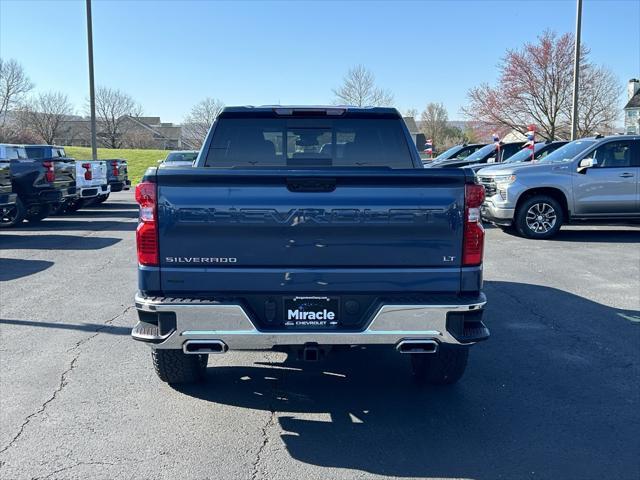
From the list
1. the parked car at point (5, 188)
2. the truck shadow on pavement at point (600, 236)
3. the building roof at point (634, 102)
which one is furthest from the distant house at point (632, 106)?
the parked car at point (5, 188)

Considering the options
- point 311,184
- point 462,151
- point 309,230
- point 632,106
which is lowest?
point 309,230

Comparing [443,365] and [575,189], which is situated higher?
[575,189]

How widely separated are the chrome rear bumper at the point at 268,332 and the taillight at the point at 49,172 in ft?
41.3

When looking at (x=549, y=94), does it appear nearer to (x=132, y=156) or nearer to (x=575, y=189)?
(x=575, y=189)

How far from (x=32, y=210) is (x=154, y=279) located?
1378 centimetres

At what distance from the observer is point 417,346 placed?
12.3ft

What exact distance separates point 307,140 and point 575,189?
8.43 metres

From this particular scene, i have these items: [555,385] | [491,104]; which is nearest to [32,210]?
[555,385]

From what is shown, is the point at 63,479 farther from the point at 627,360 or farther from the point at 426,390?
the point at 627,360

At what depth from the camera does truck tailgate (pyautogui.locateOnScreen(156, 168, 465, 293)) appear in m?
3.58

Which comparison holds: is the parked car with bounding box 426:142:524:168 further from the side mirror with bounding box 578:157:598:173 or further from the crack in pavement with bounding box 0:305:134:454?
the crack in pavement with bounding box 0:305:134:454

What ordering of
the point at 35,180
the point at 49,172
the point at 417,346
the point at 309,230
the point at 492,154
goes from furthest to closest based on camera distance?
the point at 492,154 < the point at 49,172 < the point at 35,180 < the point at 417,346 < the point at 309,230

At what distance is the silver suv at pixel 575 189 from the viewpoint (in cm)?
1194

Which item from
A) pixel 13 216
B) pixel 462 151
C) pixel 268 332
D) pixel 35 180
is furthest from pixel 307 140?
pixel 462 151
